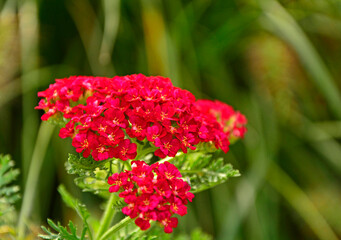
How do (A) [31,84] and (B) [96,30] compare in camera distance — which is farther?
(B) [96,30]

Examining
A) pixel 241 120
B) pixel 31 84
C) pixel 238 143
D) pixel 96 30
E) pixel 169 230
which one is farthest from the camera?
pixel 238 143

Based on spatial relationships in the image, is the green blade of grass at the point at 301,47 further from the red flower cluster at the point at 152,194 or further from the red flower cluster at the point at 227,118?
the red flower cluster at the point at 152,194

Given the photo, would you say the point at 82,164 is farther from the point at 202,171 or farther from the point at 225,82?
the point at 225,82

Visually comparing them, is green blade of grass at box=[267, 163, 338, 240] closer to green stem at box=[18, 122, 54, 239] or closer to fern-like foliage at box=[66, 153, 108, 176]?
green stem at box=[18, 122, 54, 239]

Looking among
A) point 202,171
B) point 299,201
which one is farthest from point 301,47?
point 202,171

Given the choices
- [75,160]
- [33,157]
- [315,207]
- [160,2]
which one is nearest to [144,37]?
[160,2]

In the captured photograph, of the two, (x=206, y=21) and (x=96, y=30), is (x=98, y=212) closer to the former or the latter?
(x=96, y=30)
